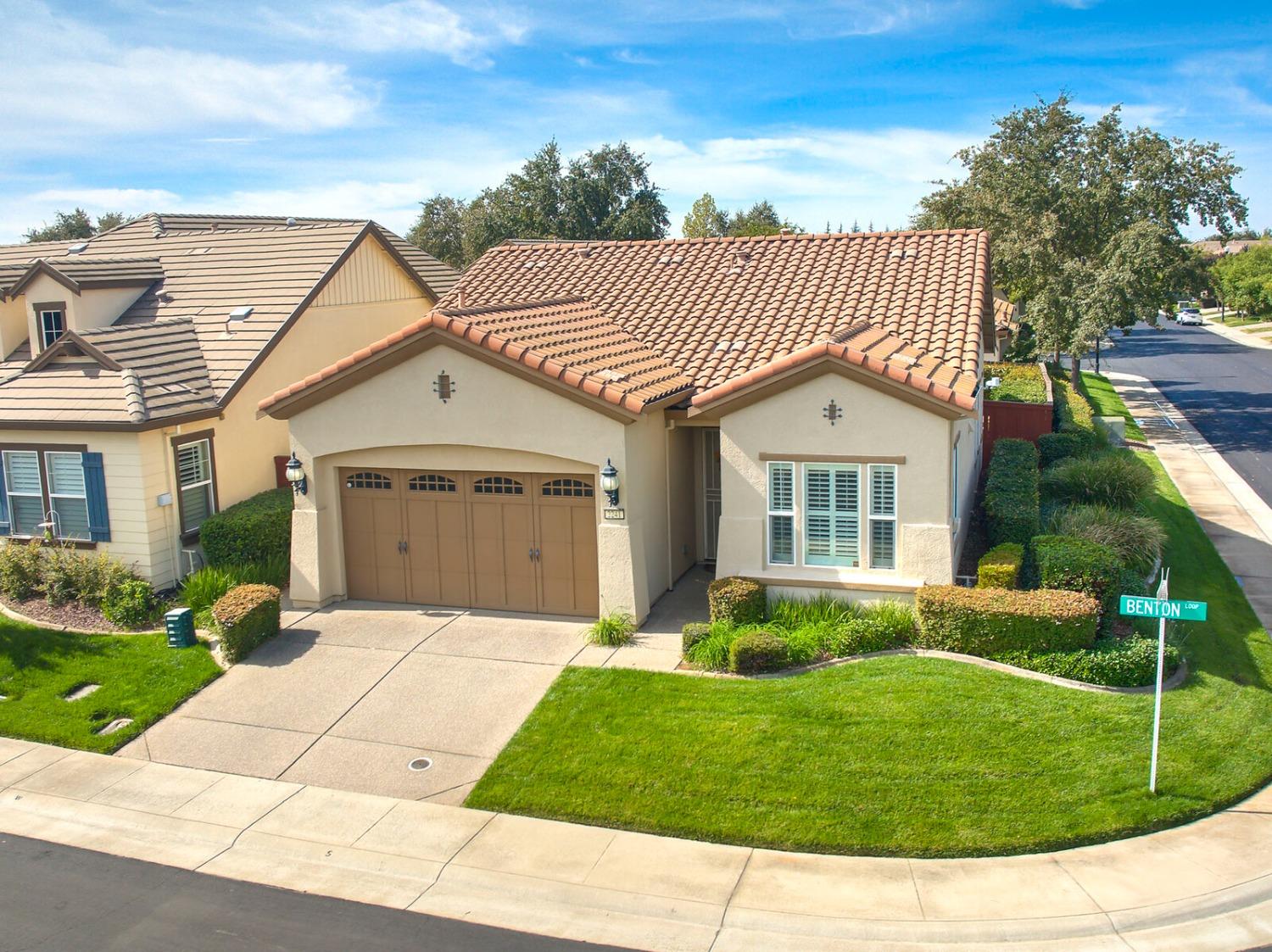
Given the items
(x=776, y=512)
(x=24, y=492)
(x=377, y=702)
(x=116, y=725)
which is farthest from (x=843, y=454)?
(x=24, y=492)

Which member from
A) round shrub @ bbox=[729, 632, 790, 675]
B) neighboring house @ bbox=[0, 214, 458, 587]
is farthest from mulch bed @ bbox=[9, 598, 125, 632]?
round shrub @ bbox=[729, 632, 790, 675]

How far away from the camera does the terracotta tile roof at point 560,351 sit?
46.4 ft

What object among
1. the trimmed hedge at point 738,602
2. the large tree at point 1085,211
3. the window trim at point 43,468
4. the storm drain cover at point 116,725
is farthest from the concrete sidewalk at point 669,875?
the large tree at point 1085,211

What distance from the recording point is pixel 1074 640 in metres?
12.3

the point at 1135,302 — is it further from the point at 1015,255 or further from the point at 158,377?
the point at 158,377

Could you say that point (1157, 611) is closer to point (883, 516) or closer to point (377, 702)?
point (883, 516)

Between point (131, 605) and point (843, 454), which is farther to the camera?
point (131, 605)

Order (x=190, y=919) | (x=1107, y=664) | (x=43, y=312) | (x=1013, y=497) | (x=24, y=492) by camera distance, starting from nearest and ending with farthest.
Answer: (x=190, y=919)
(x=1107, y=664)
(x=1013, y=497)
(x=24, y=492)
(x=43, y=312)

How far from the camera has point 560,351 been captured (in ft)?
49.4

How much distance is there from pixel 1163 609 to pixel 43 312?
1969cm

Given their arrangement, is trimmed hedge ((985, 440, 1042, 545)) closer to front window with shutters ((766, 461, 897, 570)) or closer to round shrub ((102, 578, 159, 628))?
front window with shutters ((766, 461, 897, 570))

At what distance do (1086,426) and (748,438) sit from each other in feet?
49.9

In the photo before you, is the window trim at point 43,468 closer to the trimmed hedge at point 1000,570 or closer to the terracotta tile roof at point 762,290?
the terracotta tile roof at point 762,290

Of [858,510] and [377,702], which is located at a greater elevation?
[858,510]
